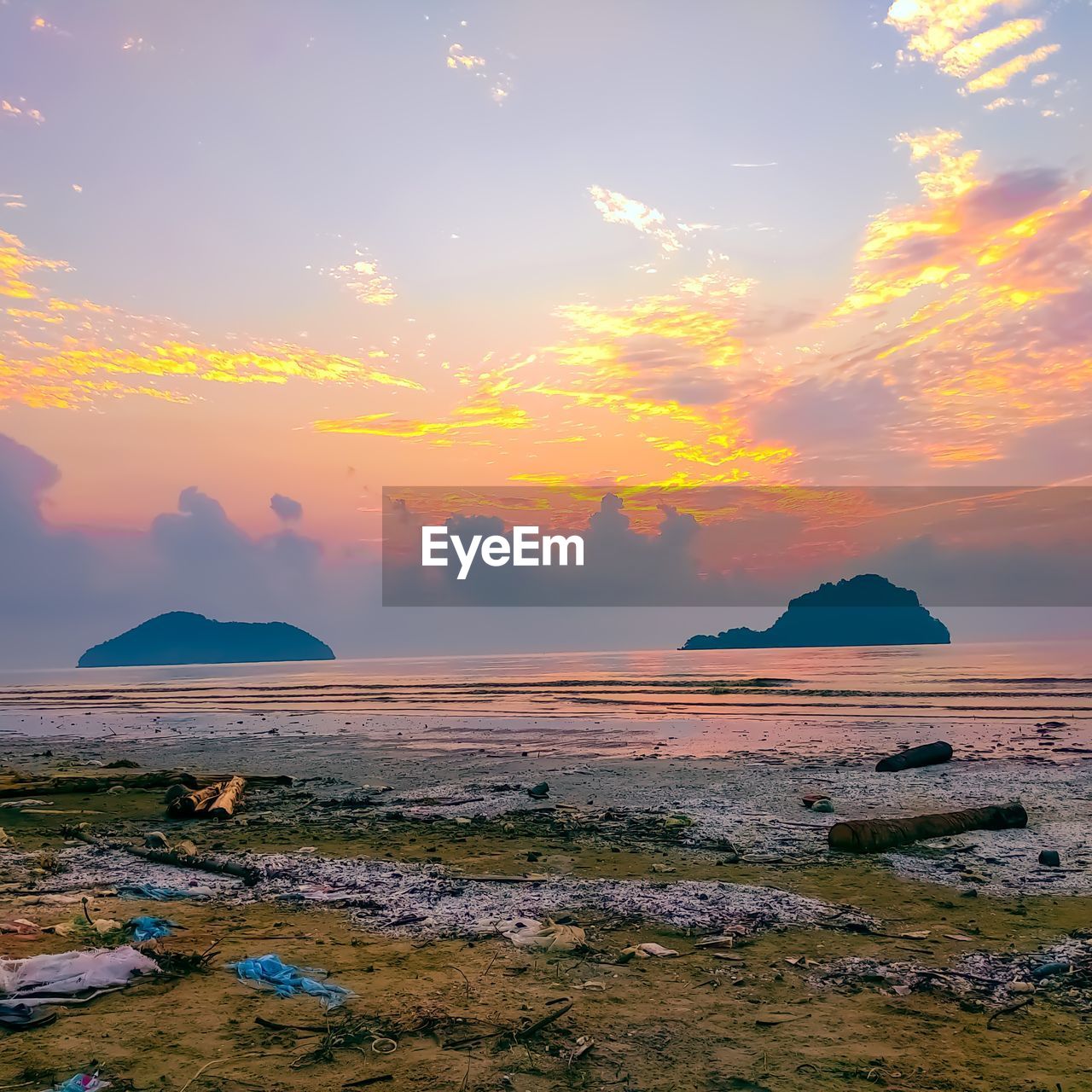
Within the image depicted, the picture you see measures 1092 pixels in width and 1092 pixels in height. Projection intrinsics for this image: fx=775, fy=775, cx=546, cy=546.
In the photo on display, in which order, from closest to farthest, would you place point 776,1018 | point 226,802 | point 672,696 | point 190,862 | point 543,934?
point 776,1018, point 543,934, point 190,862, point 226,802, point 672,696

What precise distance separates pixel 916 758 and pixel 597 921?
47.9 ft

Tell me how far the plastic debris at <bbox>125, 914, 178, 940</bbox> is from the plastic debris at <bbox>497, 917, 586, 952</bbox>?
3.56 metres

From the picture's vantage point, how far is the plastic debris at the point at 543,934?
7.82 meters

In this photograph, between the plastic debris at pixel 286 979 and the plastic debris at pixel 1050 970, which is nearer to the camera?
the plastic debris at pixel 286 979

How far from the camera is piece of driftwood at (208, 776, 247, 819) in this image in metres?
15.7

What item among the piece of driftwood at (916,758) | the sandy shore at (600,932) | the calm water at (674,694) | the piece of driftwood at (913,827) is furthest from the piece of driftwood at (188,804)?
the calm water at (674,694)

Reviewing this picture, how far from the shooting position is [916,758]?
2003 cm

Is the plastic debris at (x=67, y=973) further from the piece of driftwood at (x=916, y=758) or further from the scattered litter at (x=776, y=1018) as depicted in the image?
the piece of driftwood at (x=916, y=758)

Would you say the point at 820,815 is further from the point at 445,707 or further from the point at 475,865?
the point at 445,707

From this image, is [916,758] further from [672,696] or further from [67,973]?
[672,696]

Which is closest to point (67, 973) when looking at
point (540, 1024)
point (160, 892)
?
point (160, 892)

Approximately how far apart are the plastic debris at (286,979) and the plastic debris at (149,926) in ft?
4.57

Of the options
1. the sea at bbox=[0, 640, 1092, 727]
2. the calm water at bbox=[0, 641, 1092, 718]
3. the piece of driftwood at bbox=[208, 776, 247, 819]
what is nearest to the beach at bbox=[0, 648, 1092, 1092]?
the piece of driftwood at bbox=[208, 776, 247, 819]

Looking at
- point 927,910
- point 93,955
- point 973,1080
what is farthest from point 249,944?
point 927,910
